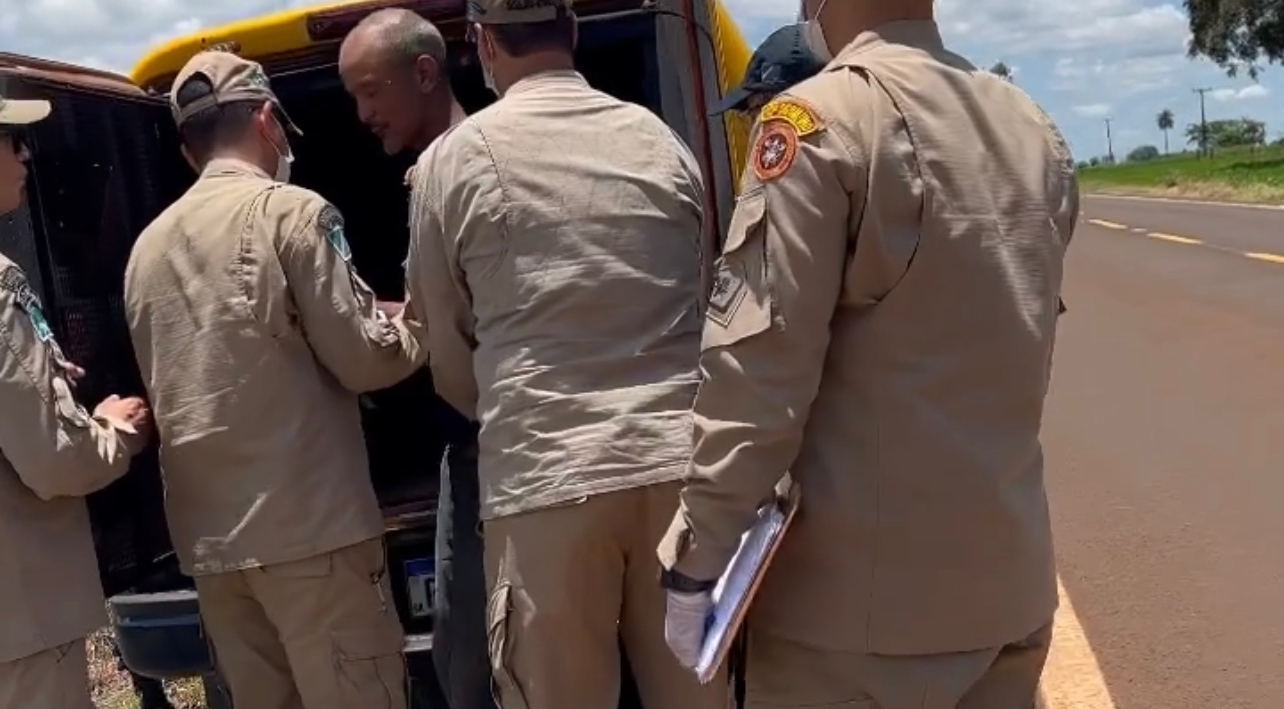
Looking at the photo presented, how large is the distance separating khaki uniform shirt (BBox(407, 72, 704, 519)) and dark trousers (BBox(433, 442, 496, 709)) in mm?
340

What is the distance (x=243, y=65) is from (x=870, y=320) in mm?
1916

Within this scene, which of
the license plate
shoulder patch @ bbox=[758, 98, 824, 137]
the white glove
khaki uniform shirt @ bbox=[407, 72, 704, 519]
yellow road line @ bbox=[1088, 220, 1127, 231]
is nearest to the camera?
shoulder patch @ bbox=[758, 98, 824, 137]

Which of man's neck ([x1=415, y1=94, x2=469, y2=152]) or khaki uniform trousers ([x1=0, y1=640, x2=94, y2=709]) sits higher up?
man's neck ([x1=415, y1=94, x2=469, y2=152])

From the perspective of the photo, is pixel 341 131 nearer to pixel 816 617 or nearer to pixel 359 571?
pixel 359 571

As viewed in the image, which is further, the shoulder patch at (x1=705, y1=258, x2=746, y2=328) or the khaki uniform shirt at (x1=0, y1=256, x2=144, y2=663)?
the khaki uniform shirt at (x1=0, y1=256, x2=144, y2=663)

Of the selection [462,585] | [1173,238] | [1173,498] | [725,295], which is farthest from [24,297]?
[1173,238]

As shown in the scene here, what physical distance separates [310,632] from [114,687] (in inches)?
125

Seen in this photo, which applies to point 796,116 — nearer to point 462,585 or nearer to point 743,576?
point 743,576

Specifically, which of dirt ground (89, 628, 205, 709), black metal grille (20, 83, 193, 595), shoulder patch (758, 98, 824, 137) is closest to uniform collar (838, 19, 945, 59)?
shoulder patch (758, 98, 824, 137)

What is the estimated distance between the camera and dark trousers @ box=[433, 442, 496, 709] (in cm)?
340

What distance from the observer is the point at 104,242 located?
3.89 m

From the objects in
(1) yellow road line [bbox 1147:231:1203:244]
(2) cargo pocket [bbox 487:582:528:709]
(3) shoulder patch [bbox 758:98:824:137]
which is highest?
(3) shoulder patch [bbox 758:98:824:137]

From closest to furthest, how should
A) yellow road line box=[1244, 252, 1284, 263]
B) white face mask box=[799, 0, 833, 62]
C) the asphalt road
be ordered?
white face mask box=[799, 0, 833, 62] < the asphalt road < yellow road line box=[1244, 252, 1284, 263]

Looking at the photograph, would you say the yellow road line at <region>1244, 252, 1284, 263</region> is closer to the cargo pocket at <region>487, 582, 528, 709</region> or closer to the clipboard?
the cargo pocket at <region>487, 582, 528, 709</region>
